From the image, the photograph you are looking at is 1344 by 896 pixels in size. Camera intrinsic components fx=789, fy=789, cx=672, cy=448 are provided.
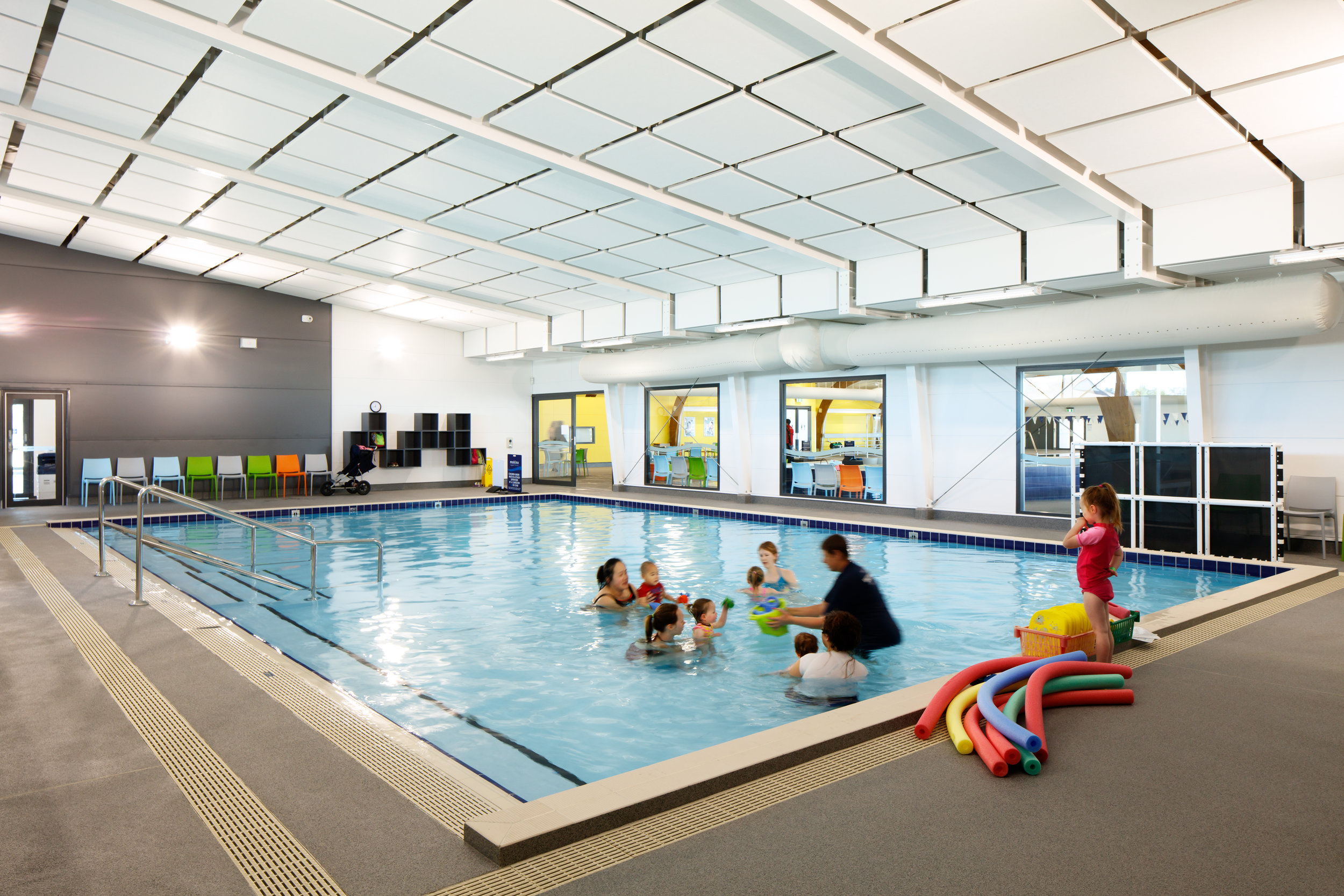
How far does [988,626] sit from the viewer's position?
5.88 m

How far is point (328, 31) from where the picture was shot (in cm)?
527

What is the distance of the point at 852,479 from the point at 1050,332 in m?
4.33

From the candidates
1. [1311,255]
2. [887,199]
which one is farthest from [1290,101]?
[887,199]

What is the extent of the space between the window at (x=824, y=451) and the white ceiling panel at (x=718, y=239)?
3404mm

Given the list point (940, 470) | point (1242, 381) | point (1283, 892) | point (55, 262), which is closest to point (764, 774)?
point (1283, 892)

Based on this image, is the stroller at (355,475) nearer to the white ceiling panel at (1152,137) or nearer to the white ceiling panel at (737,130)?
the white ceiling panel at (737,130)

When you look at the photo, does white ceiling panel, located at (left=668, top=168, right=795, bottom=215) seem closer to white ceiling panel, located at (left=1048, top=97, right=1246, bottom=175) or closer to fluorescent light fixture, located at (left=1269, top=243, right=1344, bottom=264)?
white ceiling panel, located at (left=1048, top=97, right=1246, bottom=175)

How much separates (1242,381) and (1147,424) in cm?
113

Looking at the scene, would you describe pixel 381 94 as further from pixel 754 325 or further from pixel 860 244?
pixel 754 325

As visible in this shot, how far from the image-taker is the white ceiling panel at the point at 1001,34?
4277 mm

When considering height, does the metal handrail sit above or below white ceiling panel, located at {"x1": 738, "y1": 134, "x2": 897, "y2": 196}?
below

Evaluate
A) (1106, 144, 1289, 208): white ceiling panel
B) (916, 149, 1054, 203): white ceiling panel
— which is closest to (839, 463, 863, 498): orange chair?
(916, 149, 1054, 203): white ceiling panel

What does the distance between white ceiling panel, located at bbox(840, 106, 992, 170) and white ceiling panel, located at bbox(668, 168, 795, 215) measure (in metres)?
1.20

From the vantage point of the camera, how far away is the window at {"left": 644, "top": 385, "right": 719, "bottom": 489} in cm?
1481
